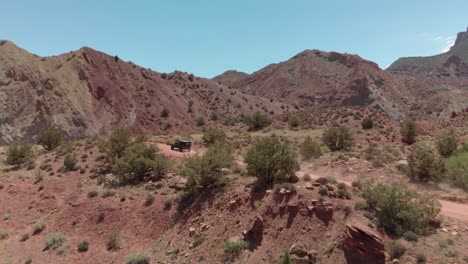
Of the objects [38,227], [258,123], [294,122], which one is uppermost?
[294,122]

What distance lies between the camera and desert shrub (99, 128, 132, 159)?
25.8m

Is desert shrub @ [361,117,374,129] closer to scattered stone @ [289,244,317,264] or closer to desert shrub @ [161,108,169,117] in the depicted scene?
scattered stone @ [289,244,317,264]

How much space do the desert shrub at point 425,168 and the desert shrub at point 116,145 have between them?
1881 centimetres

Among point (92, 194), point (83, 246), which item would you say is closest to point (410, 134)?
point (92, 194)

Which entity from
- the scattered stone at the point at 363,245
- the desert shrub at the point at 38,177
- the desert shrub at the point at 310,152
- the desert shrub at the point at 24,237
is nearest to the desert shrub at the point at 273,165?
the scattered stone at the point at 363,245

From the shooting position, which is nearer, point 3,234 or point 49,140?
point 3,234

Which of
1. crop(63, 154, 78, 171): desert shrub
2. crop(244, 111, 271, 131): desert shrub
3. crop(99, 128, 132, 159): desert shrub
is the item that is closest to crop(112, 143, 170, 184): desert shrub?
crop(99, 128, 132, 159): desert shrub

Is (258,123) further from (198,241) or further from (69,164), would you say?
(198,241)

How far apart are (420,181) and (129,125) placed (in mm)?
46453

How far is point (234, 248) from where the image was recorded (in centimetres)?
1236

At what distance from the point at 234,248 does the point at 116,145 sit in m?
16.3

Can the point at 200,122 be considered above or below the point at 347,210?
above

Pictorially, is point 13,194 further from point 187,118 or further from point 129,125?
point 187,118

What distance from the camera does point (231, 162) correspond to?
1919cm
